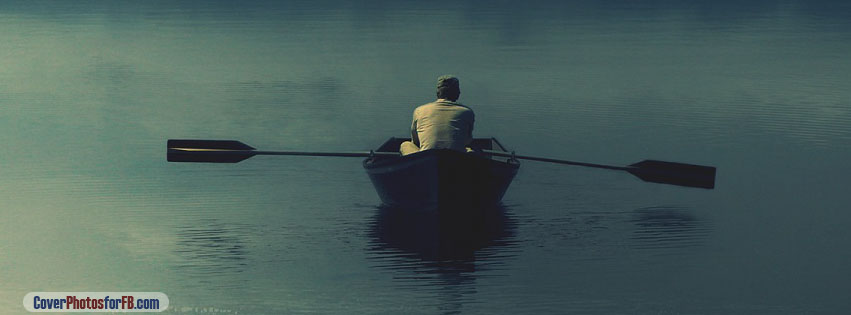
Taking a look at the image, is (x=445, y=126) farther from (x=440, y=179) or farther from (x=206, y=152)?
(x=206, y=152)

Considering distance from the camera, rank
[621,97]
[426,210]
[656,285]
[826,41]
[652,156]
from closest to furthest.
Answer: [656,285], [426,210], [652,156], [621,97], [826,41]

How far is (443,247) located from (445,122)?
1052 millimetres

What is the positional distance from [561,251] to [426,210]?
1211 millimetres

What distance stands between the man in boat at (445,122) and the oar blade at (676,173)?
1.85m

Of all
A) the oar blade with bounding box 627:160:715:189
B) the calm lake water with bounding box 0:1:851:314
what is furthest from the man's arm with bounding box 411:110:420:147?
the oar blade with bounding box 627:160:715:189

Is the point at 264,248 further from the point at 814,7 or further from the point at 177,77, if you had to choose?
the point at 814,7

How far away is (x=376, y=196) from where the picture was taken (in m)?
11.5

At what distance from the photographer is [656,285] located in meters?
8.89

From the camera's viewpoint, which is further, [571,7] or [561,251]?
[571,7]

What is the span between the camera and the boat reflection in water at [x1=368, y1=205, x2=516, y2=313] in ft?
29.1

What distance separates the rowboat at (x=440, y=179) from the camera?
9.94 metres

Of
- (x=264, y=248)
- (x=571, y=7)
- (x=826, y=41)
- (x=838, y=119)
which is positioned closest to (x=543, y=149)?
(x=838, y=119)

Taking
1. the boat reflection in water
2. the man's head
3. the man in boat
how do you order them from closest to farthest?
the boat reflection in water
the man in boat
the man's head

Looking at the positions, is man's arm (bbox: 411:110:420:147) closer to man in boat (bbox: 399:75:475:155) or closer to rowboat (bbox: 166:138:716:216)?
man in boat (bbox: 399:75:475:155)
